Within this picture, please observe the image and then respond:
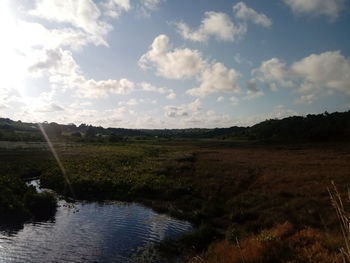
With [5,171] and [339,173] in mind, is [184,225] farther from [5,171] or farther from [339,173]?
[5,171]

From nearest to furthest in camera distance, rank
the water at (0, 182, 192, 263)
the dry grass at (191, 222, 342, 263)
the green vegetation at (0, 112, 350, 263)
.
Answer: the dry grass at (191, 222, 342, 263) < the green vegetation at (0, 112, 350, 263) < the water at (0, 182, 192, 263)

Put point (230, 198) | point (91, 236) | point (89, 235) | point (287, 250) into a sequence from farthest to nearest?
point (230, 198) → point (89, 235) → point (91, 236) → point (287, 250)

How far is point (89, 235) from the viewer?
25359 millimetres

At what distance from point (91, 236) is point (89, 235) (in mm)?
303

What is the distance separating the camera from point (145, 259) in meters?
21.0

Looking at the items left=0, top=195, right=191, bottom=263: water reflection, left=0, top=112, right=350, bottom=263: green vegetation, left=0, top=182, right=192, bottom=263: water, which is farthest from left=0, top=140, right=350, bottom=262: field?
left=0, top=195, right=191, bottom=263: water reflection

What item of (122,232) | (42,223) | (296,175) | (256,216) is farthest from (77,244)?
(296,175)

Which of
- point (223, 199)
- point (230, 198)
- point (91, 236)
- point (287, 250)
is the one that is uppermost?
point (287, 250)

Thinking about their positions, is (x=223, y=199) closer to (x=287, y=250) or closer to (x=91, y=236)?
(x=91, y=236)

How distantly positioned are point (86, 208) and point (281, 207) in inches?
704

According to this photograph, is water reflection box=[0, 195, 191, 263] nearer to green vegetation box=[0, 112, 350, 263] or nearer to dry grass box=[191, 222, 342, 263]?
green vegetation box=[0, 112, 350, 263]

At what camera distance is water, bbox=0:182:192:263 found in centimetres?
2120

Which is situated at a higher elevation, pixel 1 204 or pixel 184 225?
pixel 1 204

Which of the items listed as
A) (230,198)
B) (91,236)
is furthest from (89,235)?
(230,198)
